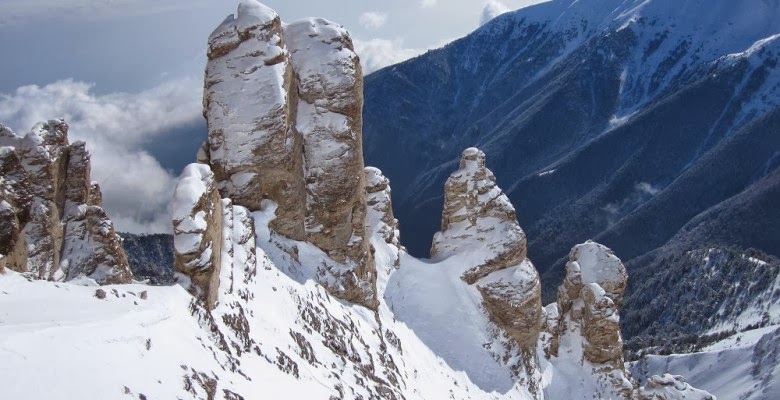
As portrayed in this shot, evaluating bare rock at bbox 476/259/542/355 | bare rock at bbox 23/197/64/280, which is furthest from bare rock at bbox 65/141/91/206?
bare rock at bbox 476/259/542/355

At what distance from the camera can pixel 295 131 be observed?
173 feet

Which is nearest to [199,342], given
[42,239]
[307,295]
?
[307,295]

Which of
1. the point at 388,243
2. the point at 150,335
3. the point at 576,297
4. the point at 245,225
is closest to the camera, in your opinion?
the point at 150,335

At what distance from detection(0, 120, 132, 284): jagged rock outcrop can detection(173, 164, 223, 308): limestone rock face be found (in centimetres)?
1289

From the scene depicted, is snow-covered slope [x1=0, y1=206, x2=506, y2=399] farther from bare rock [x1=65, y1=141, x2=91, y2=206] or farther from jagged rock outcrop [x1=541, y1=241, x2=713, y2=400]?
jagged rock outcrop [x1=541, y1=241, x2=713, y2=400]

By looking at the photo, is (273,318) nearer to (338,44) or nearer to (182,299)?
(182,299)

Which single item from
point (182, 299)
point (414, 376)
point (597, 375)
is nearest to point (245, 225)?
point (182, 299)

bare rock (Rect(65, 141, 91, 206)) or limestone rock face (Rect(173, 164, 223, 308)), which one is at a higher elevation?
bare rock (Rect(65, 141, 91, 206))

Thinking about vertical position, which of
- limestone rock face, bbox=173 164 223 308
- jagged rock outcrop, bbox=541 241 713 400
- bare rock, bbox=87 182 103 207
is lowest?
jagged rock outcrop, bbox=541 241 713 400

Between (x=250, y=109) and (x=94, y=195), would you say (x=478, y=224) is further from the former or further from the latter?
(x=94, y=195)

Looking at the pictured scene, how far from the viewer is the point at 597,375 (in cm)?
7706

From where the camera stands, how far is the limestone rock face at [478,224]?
6969 cm

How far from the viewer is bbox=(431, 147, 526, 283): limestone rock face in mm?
69688

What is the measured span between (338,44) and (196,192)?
71.8 feet
